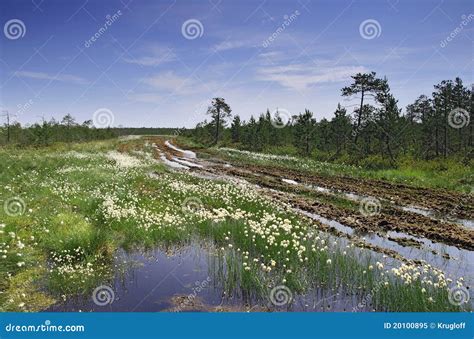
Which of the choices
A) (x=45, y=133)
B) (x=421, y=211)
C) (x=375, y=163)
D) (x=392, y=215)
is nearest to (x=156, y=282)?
(x=392, y=215)

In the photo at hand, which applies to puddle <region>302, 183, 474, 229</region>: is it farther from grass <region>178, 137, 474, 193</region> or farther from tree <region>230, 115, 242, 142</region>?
tree <region>230, 115, 242, 142</region>

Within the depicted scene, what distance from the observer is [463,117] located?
47.8m

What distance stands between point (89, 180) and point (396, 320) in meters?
17.2

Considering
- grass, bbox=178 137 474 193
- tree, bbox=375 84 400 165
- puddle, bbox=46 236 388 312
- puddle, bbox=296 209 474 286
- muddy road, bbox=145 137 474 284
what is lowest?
puddle, bbox=46 236 388 312

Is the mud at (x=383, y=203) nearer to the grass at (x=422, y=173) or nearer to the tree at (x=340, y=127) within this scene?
the grass at (x=422, y=173)

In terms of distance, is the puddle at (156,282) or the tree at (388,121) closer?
the puddle at (156,282)

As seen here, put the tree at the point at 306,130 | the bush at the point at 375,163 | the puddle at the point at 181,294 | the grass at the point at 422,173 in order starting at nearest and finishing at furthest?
1. the puddle at the point at 181,294
2. the grass at the point at 422,173
3. the bush at the point at 375,163
4. the tree at the point at 306,130

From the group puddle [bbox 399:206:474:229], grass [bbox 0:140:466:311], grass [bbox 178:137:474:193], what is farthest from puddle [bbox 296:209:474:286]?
grass [bbox 178:137:474:193]

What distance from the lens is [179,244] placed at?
12117 millimetres

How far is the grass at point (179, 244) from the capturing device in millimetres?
8328

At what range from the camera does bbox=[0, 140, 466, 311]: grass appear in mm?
8328

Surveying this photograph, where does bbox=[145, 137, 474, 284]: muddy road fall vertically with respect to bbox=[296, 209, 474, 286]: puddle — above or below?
above

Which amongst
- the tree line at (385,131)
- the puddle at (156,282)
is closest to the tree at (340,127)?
the tree line at (385,131)

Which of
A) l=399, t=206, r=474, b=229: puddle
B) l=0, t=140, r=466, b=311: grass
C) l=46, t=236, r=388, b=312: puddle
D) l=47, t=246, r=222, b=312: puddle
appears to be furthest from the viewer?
l=399, t=206, r=474, b=229: puddle
